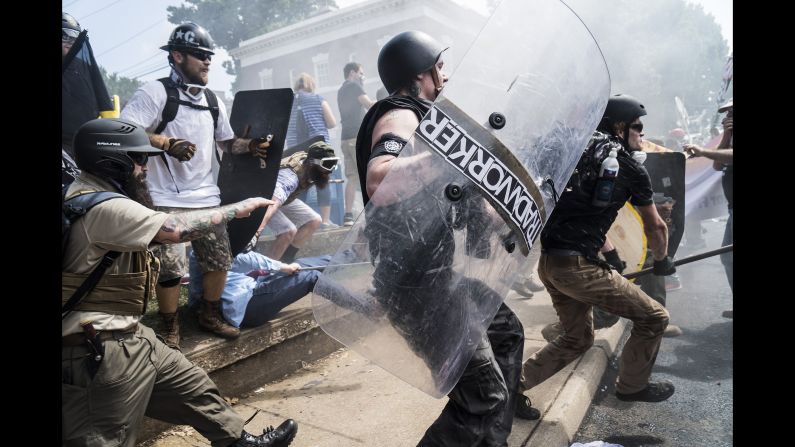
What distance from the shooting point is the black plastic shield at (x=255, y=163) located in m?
3.52

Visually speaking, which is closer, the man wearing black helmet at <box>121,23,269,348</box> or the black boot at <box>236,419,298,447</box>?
the black boot at <box>236,419,298,447</box>

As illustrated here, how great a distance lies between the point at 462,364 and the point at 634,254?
260 cm

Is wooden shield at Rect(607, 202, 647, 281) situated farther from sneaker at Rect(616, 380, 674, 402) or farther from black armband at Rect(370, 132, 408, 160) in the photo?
black armband at Rect(370, 132, 408, 160)

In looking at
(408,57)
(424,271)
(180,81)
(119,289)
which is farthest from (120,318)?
(180,81)

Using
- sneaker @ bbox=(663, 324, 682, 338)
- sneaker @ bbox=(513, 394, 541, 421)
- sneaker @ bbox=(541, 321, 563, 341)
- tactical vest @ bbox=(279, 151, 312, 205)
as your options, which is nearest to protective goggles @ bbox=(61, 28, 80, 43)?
tactical vest @ bbox=(279, 151, 312, 205)

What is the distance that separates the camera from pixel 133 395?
1993mm

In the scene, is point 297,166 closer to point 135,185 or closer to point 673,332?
point 135,185

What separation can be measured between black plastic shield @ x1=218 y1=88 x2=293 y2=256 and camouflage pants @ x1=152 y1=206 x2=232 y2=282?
1.12ft

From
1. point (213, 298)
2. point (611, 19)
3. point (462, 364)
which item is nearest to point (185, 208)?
point (213, 298)

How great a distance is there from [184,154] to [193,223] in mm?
1081

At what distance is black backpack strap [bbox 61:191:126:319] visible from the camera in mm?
1898

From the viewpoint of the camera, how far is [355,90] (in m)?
7.83
